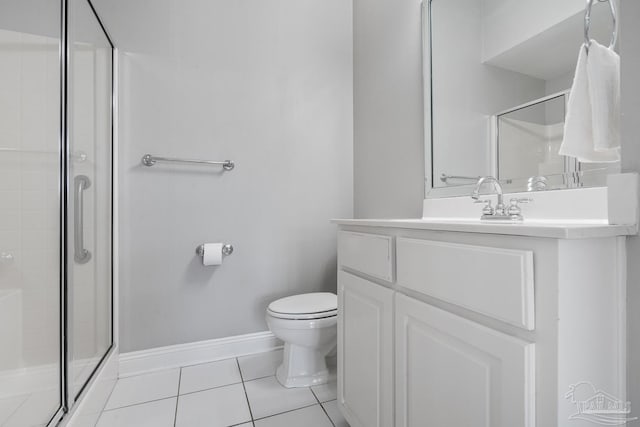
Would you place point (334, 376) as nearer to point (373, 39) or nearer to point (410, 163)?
point (410, 163)

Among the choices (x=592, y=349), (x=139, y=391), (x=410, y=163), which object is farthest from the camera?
(x=410, y=163)

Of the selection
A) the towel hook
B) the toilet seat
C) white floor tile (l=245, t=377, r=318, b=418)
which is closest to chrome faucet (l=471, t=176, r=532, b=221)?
the towel hook

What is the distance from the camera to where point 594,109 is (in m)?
0.74

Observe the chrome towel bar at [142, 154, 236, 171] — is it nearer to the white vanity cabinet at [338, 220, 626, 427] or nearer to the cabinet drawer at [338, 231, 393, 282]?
the cabinet drawer at [338, 231, 393, 282]

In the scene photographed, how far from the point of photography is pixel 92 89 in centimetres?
135

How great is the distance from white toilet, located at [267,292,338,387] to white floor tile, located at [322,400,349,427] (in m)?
0.17

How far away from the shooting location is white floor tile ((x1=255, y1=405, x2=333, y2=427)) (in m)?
1.22

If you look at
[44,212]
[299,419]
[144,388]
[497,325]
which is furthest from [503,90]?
[144,388]

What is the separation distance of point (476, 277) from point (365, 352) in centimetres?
53

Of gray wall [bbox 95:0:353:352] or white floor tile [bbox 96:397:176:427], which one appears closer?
white floor tile [bbox 96:397:176:427]

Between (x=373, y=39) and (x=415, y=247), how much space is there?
164 cm

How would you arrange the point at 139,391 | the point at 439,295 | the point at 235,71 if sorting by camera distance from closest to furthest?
the point at 439,295 < the point at 139,391 < the point at 235,71

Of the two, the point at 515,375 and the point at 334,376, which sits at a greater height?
the point at 515,375

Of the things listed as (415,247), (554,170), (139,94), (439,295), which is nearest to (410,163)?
(554,170)
